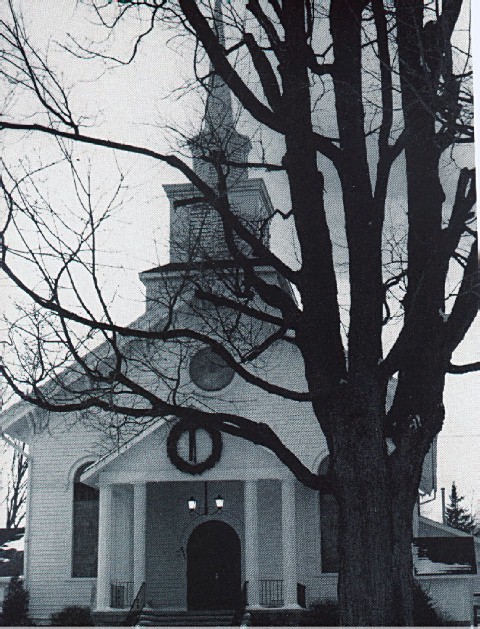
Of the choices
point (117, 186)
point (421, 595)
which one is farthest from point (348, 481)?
point (117, 186)

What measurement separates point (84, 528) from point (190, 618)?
0.80 metres

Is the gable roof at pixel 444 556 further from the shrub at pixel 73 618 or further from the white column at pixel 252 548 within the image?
the shrub at pixel 73 618

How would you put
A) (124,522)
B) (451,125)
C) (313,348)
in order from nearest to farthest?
(451,125) → (313,348) → (124,522)

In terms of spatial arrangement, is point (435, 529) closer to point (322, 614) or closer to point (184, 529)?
point (322, 614)

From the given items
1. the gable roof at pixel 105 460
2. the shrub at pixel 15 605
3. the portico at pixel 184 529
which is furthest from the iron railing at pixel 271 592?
the shrub at pixel 15 605

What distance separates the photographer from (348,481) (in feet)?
13.8

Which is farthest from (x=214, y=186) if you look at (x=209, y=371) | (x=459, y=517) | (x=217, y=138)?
(x=459, y=517)

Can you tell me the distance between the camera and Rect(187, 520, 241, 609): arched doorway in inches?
208

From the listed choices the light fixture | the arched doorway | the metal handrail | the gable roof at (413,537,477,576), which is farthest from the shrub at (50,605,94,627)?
the gable roof at (413,537,477,576)

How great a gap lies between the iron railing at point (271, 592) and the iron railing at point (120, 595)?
66 cm

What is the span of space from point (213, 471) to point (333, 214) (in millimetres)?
1996

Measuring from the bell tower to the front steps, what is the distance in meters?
1.82

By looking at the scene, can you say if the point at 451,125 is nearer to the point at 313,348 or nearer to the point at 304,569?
the point at 313,348

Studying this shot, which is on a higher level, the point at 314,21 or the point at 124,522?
the point at 314,21
